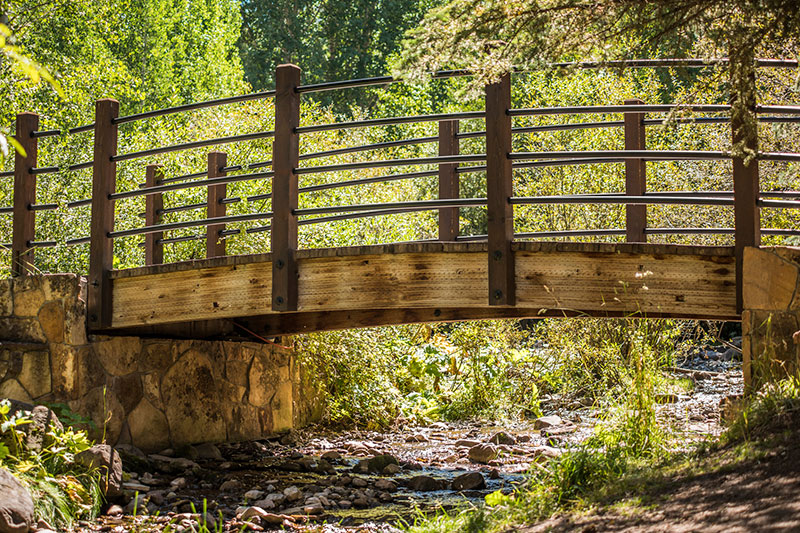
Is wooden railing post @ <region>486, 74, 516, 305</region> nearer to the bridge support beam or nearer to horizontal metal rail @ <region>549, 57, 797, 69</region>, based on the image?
horizontal metal rail @ <region>549, 57, 797, 69</region>

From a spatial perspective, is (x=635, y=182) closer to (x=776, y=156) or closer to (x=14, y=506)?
(x=776, y=156)

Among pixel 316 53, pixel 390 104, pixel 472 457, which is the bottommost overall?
pixel 472 457

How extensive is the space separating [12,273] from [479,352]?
567 cm

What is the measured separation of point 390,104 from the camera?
26984mm

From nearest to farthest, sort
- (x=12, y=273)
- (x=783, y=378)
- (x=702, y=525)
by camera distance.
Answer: (x=702, y=525), (x=783, y=378), (x=12, y=273)

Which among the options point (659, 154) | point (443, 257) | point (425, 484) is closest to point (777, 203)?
point (659, 154)

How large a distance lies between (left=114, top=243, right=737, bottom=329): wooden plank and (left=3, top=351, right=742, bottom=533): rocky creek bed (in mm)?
678

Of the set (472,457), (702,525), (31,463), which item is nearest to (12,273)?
(31,463)

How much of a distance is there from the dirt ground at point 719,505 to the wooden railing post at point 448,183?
3.26 meters

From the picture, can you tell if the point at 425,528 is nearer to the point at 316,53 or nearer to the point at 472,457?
the point at 472,457

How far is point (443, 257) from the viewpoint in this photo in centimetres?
584

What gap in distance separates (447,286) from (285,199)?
1292 millimetres

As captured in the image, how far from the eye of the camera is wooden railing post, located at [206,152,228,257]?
7.99 meters

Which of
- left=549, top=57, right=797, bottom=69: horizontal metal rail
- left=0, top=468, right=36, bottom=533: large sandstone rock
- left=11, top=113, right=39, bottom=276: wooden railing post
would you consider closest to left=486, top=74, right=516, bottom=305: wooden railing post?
left=549, top=57, right=797, bottom=69: horizontal metal rail
